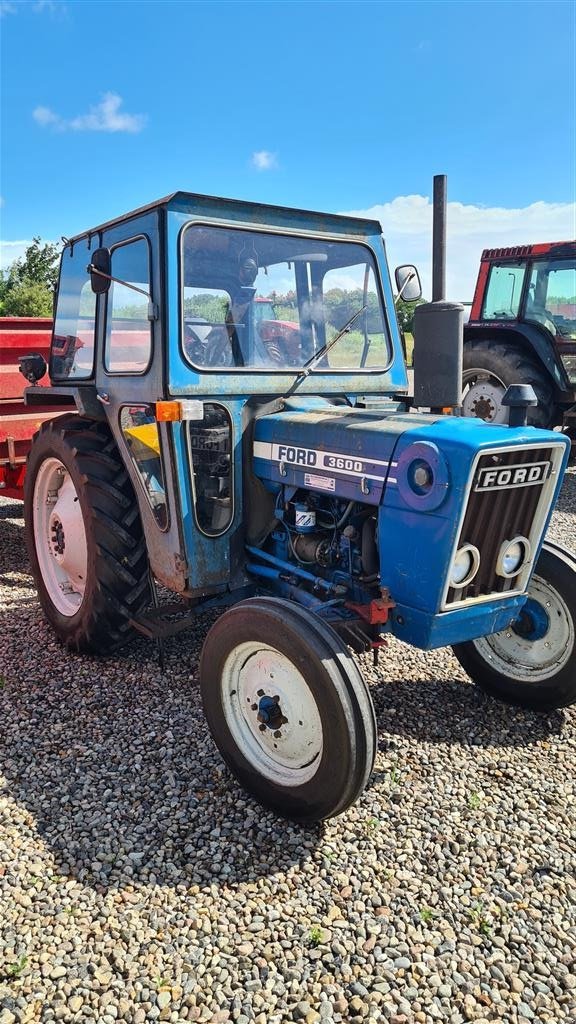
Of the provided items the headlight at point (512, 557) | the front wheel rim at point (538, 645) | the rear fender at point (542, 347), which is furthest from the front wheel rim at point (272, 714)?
the rear fender at point (542, 347)

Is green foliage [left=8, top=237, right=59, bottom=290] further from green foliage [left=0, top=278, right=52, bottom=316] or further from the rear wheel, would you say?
the rear wheel

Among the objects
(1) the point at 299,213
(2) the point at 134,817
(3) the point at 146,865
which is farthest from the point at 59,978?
(1) the point at 299,213

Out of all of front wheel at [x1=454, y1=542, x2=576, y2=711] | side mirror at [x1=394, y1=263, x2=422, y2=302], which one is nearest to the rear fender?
side mirror at [x1=394, y1=263, x2=422, y2=302]

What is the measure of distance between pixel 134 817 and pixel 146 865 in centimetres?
26

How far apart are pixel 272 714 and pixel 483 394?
689cm

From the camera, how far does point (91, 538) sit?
3670 mm

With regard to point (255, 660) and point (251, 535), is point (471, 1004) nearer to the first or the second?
point (255, 660)

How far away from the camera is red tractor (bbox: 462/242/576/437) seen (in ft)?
27.5

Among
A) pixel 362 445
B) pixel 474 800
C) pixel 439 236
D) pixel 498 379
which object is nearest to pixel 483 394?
pixel 498 379

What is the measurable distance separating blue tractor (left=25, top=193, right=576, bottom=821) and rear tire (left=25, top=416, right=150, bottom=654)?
0.5 inches

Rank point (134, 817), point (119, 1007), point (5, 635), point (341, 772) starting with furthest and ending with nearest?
point (5, 635) → point (134, 817) → point (341, 772) → point (119, 1007)

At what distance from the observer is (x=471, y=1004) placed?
2000 millimetres

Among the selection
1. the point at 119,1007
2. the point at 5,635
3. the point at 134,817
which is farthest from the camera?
the point at 5,635

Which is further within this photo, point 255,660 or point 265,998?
point 255,660
